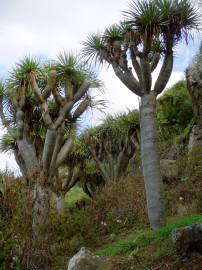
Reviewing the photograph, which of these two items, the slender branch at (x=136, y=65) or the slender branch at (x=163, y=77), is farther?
the slender branch at (x=136, y=65)

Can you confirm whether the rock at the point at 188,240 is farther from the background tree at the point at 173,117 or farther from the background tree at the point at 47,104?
the background tree at the point at 173,117

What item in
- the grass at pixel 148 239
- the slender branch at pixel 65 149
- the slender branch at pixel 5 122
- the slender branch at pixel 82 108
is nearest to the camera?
the grass at pixel 148 239

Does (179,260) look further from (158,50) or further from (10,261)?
(158,50)

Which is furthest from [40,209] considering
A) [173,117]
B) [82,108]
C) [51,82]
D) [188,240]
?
[173,117]

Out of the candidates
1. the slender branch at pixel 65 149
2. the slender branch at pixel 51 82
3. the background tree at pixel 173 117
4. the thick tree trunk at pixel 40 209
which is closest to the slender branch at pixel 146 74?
the slender branch at pixel 51 82

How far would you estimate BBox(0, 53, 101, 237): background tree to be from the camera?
1171 centimetres

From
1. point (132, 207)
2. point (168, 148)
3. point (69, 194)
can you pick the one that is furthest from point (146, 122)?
point (69, 194)

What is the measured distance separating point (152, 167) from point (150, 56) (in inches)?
114

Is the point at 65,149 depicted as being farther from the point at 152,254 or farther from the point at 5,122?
the point at 152,254

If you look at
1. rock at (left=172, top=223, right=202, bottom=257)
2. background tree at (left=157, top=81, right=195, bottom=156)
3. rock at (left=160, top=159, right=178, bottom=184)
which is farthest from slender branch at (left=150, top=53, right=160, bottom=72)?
background tree at (left=157, top=81, right=195, bottom=156)

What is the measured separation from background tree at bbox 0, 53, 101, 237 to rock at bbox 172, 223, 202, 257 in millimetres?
5488

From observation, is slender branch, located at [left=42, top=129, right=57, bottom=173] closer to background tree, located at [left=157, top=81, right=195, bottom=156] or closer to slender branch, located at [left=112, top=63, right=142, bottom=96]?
slender branch, located at [left=112, top=63, right=142, bottom=96]

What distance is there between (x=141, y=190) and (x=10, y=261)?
252 inches

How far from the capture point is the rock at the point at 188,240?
250 inches
